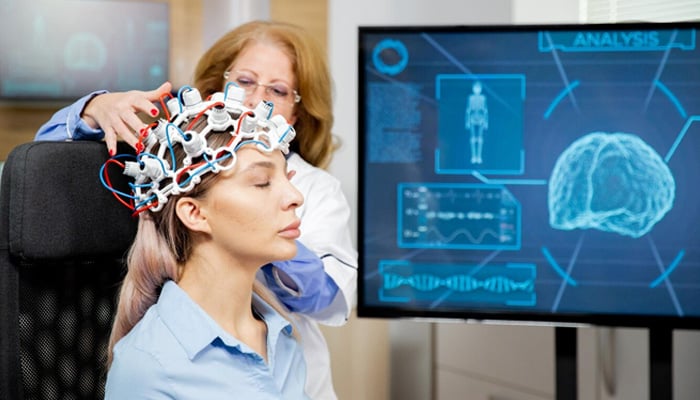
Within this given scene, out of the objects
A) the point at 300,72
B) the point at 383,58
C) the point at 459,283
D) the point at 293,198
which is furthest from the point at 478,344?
the point at 293,198

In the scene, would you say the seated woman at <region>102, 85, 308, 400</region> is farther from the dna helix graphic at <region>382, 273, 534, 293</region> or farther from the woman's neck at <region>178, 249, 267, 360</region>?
the dna helix graphic at <region>382, 273, 534, 293</region>

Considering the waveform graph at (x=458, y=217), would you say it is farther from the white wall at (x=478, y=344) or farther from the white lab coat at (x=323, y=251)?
the white wall at (x=478, y=344)

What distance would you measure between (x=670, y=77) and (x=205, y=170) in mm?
1225

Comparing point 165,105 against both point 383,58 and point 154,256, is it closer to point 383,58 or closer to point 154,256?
point 154,256

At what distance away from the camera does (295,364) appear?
5.23ft

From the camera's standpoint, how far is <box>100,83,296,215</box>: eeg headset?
1.40 meters

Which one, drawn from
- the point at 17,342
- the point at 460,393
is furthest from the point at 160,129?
the point at 460,393

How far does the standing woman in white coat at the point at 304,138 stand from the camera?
173 centimetres

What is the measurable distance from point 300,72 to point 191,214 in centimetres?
65

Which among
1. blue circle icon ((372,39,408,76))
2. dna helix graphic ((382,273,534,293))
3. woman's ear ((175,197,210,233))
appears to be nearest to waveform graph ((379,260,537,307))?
dna helix graphic ((382,273,534,293))

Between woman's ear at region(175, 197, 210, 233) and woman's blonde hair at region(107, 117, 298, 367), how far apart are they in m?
0.01

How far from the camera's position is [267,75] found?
1.94 m

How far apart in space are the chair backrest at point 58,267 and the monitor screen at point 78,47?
176 cm

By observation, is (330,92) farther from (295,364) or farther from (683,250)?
(683,250)
